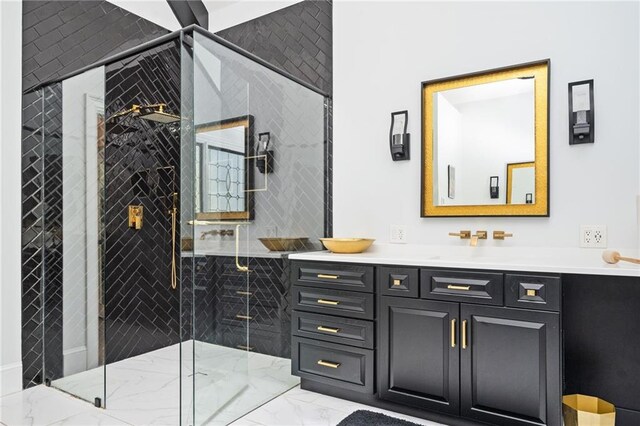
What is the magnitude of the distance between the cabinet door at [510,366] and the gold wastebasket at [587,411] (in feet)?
0.61

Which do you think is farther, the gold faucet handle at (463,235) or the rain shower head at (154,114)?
the rain shower head at (154,114)

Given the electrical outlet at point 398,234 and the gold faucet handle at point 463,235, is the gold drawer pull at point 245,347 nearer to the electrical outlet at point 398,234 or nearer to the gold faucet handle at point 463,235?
the electrical outlet at point 398,234

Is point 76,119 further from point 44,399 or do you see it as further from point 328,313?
point 328,313

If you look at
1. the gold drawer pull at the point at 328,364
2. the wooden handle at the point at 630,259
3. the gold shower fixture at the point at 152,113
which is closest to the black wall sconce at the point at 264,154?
the gold shower fixture at the point at 152,113

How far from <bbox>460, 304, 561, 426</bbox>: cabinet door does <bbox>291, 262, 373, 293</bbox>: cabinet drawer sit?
0.57m

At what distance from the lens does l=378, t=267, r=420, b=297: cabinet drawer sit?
233 centimetres

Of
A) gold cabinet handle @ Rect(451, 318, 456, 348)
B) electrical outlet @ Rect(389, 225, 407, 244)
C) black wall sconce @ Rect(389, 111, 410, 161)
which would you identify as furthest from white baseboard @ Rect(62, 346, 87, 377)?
black wall sconce @ Rect(389, 111, 410, 161)

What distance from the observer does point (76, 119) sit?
2.87 m

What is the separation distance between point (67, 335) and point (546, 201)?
3206mm

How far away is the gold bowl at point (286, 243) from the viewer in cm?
284

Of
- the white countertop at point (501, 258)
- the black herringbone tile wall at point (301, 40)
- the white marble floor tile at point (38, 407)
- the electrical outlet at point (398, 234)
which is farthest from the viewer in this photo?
the black herringbone tile wall at point (301, 40)

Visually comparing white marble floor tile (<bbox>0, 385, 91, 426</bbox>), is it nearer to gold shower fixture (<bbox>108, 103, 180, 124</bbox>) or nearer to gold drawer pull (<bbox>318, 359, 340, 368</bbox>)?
gold drawer pull (<bbox>318, 359, 340, 368</bbox>)
